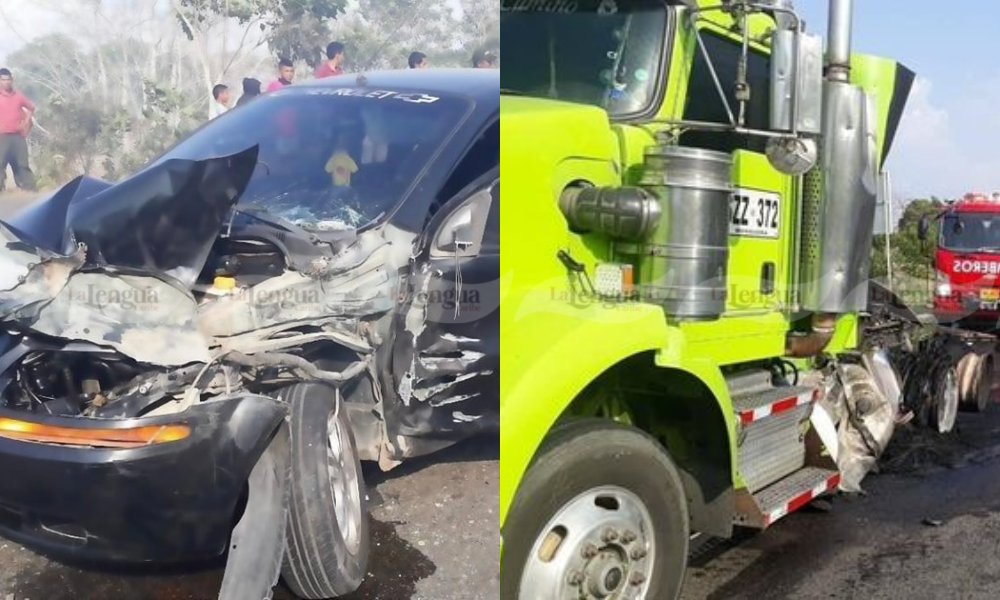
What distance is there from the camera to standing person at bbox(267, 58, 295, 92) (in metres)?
1.80

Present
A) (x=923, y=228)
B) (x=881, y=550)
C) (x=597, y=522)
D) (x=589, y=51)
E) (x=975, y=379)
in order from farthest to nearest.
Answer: (x=923, y=228), (x=975, y=379), (x=881, y=550), (x=589, y=51), (x=597, y=522)

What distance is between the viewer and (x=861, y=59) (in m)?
4.90

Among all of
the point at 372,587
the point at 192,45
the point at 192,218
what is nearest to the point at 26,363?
the point at 192,218

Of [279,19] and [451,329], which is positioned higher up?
[279,19]

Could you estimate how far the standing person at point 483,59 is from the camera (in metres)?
1.92

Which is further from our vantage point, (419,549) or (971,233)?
(971,233)

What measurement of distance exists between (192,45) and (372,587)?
1.10m

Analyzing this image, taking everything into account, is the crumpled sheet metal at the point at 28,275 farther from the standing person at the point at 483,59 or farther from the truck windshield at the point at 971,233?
the truck windshield at the point at 971,233

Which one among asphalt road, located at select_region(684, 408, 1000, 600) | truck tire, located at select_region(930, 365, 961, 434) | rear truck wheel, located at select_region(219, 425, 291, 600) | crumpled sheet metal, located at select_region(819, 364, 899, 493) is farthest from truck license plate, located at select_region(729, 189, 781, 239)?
truck tire, located at select_region(930, 365, 961, 434)

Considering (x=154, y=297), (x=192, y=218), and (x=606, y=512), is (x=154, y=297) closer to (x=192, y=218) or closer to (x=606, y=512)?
(x=192, y=218)

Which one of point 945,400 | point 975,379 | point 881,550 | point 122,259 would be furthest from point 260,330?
point 975,379

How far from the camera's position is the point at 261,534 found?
67.2 inches

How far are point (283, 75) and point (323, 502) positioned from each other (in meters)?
0.84

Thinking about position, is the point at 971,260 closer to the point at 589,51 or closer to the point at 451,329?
the point at 589,51
